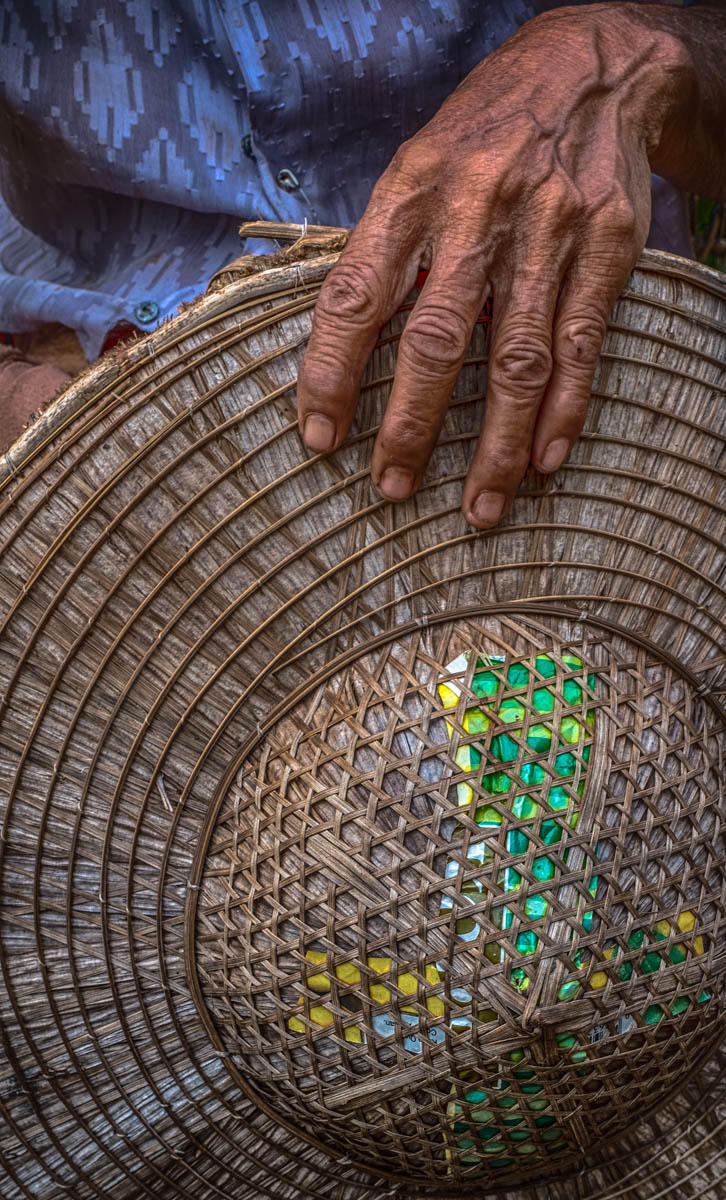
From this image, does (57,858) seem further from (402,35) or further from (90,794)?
(402,35)

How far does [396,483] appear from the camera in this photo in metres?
0.72

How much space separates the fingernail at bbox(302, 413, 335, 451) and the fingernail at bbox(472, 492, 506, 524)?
0.12m

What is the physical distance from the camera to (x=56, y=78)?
3.40ft

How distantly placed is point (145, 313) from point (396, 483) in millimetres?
479

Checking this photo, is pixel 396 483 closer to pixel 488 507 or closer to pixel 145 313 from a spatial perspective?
pixel 488 507

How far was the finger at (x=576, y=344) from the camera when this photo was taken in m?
0.72

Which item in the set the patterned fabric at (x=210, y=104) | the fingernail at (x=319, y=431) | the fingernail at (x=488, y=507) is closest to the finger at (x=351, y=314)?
the fingernail at (x=319, y=431)

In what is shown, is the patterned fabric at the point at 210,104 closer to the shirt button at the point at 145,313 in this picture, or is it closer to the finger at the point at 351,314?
the shirt button at the point at 145,313

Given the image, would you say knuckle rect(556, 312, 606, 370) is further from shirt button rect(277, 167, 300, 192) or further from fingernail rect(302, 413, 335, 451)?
shirt button rect(277, 167, 300, 192)

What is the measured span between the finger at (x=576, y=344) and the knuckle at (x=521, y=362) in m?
0.02

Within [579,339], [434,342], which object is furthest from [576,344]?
[434,342]

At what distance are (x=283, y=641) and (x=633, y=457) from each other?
32 cm

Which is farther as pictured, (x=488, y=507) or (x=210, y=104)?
(x=210, y=104)

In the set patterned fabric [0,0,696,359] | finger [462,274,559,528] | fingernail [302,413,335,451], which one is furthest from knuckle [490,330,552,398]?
patterned fabric [0,0,696,359]
